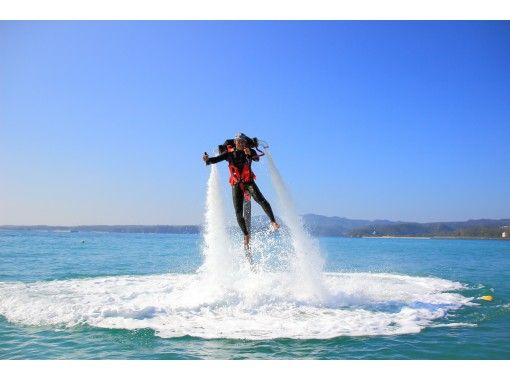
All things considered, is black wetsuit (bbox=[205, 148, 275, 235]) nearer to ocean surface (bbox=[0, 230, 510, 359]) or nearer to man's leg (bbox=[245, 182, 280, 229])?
man's leg (bbox=[245, 182, 280, 229])

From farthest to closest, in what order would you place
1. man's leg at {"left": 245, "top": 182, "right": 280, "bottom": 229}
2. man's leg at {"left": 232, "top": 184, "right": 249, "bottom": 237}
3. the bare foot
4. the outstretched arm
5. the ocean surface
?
man's leg at {"left": 232, "top": 184, "right": 249, "bottom": 237}
man's leg at {"left": 245, "top": 182, "right": 280, "bottom": 229}
the outstretched arm
the bare foot
the ocean surface

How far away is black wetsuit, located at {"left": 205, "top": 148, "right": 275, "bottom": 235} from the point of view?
10.4 meters

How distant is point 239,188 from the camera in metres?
10.8

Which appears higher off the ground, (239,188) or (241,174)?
(241,174)

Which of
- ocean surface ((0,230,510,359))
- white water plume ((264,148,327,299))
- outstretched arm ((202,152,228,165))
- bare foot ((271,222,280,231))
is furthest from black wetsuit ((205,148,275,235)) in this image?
ocean surface ((0,230,510,359))

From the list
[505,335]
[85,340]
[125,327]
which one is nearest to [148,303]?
[125,327]

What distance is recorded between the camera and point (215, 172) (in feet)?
38.3

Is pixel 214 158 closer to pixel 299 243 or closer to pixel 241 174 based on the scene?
pixel 241 174

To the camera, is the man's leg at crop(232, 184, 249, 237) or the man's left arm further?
the man's leg at crop(232, 184, 249, 237)

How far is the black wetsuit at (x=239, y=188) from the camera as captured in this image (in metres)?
10.4

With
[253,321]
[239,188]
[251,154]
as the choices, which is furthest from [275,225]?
[253,321]

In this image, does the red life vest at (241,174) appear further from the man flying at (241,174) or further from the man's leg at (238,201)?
the man's leg at (238,201)
